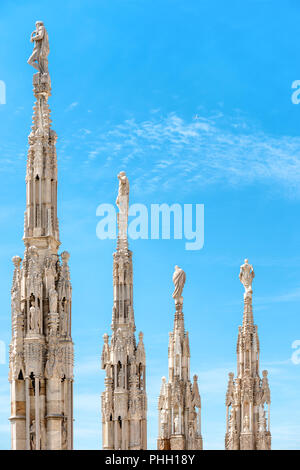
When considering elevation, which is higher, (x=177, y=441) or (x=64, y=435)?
(x=177, y=441)

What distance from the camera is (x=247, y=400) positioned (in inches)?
2096

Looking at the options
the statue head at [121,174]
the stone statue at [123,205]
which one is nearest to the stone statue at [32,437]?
the stone statue at [123,205]

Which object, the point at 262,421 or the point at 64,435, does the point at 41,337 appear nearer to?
the point at 64,435

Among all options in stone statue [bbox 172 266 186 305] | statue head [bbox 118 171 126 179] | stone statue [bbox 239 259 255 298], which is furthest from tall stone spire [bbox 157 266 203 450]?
stone statue [bbox 239 259 255 298]

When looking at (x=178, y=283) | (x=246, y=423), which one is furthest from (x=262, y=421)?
(x=178, y=283)

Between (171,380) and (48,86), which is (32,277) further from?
(171,380)

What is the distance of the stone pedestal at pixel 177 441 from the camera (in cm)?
4478

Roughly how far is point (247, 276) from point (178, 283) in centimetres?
901

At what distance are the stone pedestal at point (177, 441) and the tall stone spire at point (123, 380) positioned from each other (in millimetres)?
5549

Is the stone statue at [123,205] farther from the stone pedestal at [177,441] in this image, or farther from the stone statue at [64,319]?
the stone statue at [64,319]

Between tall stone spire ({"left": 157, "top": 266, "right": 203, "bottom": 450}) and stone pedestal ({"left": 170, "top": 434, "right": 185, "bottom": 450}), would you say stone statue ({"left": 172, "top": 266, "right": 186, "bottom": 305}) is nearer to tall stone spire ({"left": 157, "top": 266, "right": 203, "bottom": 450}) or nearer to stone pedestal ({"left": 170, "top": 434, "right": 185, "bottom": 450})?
tall stone spire ({"left": 157, "top": 266, "right": 203, "bottom": 450})

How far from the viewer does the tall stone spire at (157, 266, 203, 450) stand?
45.4 metres
